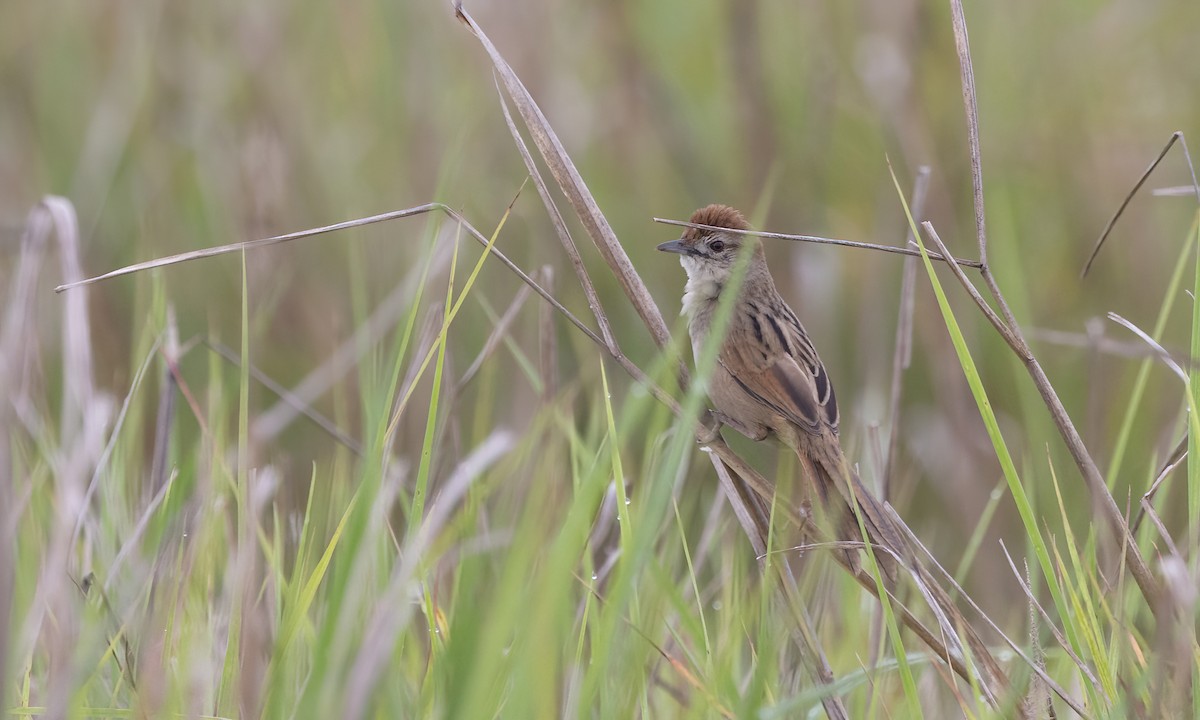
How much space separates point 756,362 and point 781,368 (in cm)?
10

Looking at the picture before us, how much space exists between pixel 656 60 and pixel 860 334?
1402mm

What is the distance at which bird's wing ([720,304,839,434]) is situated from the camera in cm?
283

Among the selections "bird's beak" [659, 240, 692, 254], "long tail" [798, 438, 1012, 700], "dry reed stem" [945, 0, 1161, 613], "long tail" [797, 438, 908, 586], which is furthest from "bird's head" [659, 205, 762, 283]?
"dry reed stem" [945, 0, 1161, 613]

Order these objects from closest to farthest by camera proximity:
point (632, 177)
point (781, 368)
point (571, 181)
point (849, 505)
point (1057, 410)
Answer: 1. point (1057, 410)
2. point (571, 181)
3. point (849, 505)
4. point (781, 368)
5. point (632, 177)

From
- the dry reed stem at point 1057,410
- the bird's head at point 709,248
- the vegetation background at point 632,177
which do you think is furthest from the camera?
the vegetation background at point 632,177

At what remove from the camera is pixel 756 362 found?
3.05 metres

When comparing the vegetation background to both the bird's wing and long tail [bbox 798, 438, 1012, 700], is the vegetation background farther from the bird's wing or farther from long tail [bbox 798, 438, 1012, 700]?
long tail [bbox 798, 438, 1012, 700]

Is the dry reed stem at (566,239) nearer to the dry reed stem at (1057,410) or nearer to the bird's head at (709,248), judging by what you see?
the dry reed stem at (1057,410)

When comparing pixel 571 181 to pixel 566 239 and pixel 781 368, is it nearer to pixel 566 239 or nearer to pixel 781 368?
pixel 566 239

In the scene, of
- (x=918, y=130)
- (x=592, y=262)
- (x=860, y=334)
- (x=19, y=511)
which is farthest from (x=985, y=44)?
(x=19, y=511)

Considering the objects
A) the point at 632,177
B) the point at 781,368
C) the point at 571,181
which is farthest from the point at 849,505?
the point at 632,177

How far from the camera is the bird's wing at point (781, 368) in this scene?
283 centimetres

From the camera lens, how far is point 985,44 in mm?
4770

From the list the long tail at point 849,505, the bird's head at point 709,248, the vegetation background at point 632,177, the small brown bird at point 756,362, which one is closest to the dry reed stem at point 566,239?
the long tail at point 849,505
